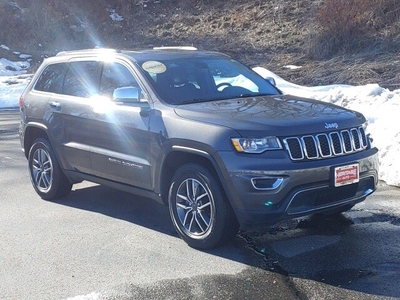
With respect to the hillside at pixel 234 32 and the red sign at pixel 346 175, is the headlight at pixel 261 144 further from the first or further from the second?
the hillside at pixel 234 32

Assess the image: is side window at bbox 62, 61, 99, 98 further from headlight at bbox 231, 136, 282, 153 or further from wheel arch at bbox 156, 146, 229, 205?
headlight at bbox 231, 136, 282, 153

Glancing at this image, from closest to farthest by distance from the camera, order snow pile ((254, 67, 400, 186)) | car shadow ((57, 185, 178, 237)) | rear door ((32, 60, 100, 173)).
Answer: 1. car shadow ((57, 185, 178, 237))
2. rear door ((32, 60, 100, 173))
3. snow pile ((254, 67, 400, 186))

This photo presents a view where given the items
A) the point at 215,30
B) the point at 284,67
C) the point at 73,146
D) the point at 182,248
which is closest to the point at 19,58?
the point at 215,30

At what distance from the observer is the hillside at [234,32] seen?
55.9ft

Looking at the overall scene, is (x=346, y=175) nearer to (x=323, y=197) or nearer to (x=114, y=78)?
(x=323, y=197)

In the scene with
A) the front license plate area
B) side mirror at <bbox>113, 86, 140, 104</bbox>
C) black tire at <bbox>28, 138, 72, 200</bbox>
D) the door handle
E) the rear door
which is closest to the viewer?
the front license plate area

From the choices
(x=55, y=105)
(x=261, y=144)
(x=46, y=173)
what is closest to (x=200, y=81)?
(x=261, y=144)

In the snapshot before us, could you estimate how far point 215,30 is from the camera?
82.7 feet

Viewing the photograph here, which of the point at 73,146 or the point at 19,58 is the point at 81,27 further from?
the point at 73,146

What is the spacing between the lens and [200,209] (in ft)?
20.1

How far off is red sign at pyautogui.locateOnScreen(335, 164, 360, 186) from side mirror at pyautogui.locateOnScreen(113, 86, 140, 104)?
2070mm

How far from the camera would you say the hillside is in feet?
55.9

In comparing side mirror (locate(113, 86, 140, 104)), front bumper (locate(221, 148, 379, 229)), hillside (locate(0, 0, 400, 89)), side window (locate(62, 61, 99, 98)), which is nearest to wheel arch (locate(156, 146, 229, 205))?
front bumper (locate(221, 148, 379, 229))

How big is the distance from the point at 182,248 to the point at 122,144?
4.06 ft
